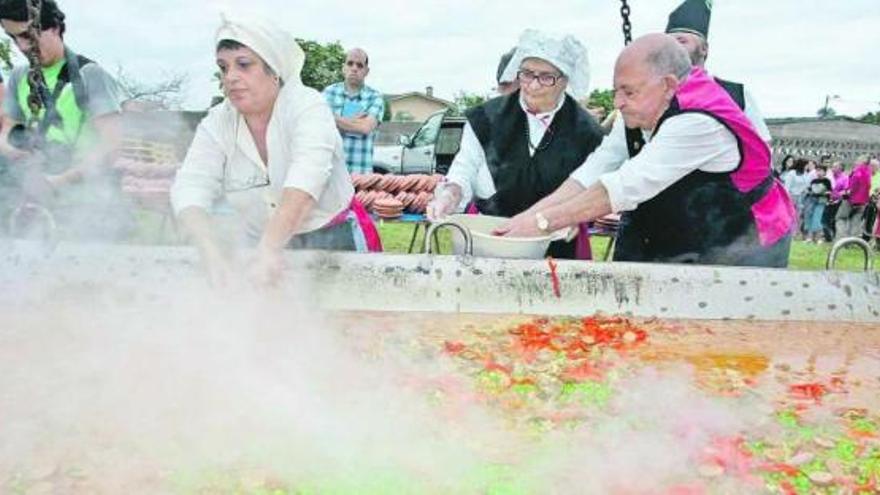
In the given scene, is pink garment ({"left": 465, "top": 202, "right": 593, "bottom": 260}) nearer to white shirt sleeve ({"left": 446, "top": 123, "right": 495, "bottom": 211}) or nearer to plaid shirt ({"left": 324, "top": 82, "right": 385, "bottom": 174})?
white shirt sleeve ({"left": 446, "top": 123, "right": 495, "bottom": 211})

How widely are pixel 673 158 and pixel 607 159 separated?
0.61 m

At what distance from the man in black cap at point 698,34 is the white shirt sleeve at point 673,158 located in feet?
3.39

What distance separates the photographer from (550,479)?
5.82 ft

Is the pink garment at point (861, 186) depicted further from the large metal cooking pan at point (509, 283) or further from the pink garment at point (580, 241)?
the large metal cooking pan at point (509, 283)

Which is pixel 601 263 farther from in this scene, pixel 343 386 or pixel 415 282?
pixel 343 386

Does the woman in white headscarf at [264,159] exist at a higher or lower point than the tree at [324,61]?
lower

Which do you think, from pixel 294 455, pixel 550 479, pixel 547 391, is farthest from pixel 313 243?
pixel 550 479

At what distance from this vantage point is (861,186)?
14938 mm

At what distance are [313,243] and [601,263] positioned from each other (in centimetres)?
120

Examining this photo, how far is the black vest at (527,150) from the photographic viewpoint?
13.2ft

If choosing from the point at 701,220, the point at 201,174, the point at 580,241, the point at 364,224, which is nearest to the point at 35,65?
the point at 201,174

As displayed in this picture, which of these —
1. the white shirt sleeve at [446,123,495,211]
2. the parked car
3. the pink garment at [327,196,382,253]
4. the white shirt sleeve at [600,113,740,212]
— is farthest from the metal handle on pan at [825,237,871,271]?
the parked car

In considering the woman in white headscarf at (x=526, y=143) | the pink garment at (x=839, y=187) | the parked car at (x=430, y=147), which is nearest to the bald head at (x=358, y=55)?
the woman in white headscarf at (x=526, y=143)

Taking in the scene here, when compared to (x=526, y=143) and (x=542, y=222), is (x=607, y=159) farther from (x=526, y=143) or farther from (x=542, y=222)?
(x=542, y=222)
